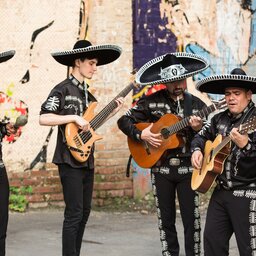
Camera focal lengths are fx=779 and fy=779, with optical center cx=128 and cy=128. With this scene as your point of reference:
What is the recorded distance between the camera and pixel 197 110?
7.32m

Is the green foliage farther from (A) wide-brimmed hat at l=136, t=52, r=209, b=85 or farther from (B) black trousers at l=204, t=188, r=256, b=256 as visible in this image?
(B) black trousers at l=204, t=188, r=256, b=256

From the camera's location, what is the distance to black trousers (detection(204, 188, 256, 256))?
6.14 meters

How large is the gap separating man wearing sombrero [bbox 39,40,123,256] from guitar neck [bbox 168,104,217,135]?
1.81 feet

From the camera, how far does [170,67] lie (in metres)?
7.45

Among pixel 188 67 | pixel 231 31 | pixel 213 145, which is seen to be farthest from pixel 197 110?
pixel 231 31

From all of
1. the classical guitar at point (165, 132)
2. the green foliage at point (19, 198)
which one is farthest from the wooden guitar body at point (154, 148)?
the green foliage at point (19, 198)

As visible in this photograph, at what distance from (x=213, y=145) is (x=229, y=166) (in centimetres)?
24

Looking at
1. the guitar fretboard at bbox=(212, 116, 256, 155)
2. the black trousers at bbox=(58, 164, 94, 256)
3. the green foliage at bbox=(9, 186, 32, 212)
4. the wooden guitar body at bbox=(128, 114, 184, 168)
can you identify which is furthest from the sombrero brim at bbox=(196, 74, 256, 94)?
the green foliage at bbox=(9, 186, 32, 212)

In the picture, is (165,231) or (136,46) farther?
(136,46)

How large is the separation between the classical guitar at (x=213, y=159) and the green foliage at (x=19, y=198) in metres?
4.06

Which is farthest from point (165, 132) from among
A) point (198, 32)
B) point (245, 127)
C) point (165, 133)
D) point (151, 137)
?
point (198, 32)

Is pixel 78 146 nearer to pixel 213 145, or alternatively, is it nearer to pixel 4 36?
pixel 213 145

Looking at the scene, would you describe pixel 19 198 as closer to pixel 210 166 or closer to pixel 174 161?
pixel 174 161

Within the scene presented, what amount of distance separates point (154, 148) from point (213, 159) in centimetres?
134
